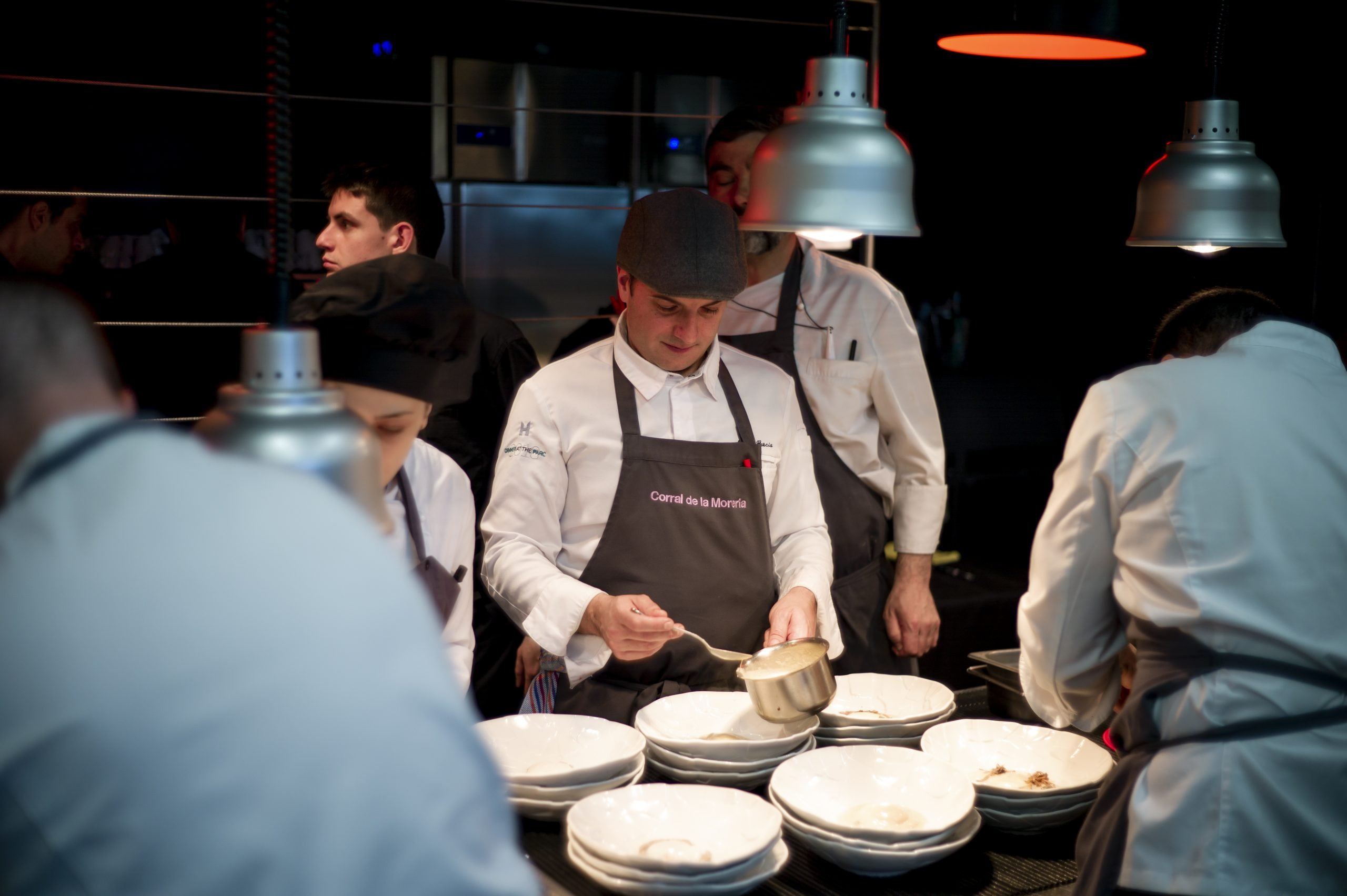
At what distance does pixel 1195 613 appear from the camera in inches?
61.8

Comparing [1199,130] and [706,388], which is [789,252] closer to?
[706,388]

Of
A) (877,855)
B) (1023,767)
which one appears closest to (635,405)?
(1023,767)

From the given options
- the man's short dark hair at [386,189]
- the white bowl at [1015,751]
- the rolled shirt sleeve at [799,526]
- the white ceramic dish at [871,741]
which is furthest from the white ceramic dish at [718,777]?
the man's short dark hair at [386,189]

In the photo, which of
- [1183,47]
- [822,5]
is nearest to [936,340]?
[822,5]

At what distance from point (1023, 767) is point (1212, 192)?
3.94 ft

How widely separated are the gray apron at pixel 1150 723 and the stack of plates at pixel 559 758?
0.65 metres

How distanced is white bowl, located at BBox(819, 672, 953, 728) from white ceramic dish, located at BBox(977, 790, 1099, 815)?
0.29 m

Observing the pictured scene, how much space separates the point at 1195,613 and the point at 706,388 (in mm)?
1116

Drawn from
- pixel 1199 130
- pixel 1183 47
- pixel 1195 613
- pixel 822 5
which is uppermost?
pixel 822 5

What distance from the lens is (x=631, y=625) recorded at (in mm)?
2008

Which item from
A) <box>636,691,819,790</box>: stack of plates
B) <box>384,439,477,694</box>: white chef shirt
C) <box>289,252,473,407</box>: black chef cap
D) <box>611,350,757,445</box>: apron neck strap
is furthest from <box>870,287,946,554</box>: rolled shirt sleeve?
<box>289,252,473,407</box>: black chef cap

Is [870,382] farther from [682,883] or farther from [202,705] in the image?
[202,705]

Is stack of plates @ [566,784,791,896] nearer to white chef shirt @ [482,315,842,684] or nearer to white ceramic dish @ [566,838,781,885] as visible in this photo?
white ceramic dish @ [566,838,781,885]

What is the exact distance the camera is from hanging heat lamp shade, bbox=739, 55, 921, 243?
174cm
